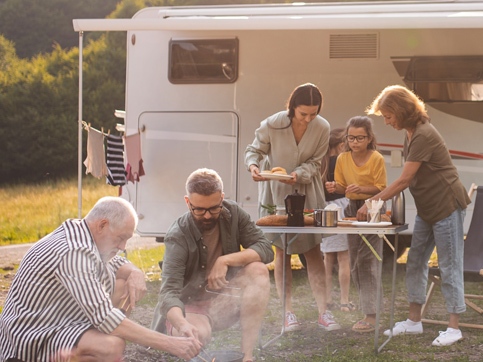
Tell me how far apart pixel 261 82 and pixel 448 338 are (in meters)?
2.84

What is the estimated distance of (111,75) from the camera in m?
23.6

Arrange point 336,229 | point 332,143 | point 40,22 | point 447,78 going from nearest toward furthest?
point 336,229 → point 332,143 → point 447,78 → point 40,22

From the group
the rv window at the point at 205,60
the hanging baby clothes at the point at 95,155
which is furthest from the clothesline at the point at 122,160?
the rv window at the point at 205,60

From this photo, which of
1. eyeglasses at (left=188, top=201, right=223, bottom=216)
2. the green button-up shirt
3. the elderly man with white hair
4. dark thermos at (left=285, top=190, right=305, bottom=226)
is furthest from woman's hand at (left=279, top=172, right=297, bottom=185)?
the elderly man with white hair

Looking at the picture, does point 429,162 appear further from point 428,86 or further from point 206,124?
point 206,124

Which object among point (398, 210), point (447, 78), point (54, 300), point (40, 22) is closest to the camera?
point (54, 300)

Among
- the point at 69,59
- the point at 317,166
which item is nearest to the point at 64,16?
the point at 69,59

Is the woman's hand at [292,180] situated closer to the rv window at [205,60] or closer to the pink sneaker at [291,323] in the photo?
the pink sneaker at [291,323]

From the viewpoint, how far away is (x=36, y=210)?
1210cm

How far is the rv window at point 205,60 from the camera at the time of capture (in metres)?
5.81

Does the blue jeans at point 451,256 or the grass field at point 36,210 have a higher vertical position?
the blue jeans at point 451,256

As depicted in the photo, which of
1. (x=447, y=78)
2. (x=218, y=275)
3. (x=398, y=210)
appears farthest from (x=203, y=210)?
(x=447, y=78)

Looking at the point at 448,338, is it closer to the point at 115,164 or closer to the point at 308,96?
the point at 308,96

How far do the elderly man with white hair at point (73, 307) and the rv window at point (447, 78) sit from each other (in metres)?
3.82
